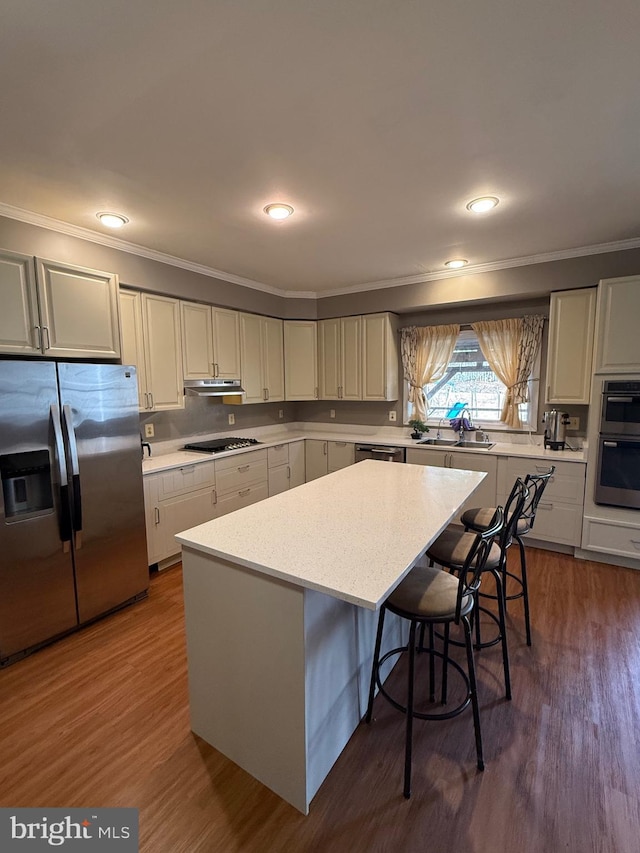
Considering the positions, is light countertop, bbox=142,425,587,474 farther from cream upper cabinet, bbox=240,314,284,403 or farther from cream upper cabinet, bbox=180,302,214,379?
cream upper cabinet, bbox=180,302,214,379

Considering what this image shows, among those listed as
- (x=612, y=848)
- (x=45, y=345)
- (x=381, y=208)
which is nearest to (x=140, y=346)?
(x=45, y=345)

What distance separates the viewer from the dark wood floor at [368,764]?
1344mm

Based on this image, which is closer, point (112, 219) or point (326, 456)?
point (112, 219)

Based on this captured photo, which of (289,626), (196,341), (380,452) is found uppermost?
(196,341)

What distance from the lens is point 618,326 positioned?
119 inches

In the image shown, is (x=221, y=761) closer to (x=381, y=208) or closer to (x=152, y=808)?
(x=152, y=808)

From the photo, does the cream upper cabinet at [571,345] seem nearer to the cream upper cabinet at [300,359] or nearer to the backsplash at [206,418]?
the cream upper cabinet at [300,359]

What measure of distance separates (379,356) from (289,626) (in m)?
3.54

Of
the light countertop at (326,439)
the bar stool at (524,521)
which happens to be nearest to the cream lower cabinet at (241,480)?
the light countertop at (326,439)

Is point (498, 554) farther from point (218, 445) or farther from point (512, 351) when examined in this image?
A: point (218, 445)

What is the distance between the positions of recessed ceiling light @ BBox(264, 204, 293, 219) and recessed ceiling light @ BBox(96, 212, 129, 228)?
3.12 ft

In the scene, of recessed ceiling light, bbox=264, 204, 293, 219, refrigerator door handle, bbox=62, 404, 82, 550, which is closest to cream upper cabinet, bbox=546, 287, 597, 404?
recessed ceiling light, bbox=264, 204, 293, 219

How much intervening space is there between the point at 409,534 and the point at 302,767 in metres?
0.90

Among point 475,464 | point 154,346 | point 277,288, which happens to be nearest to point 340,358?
point 277,288
